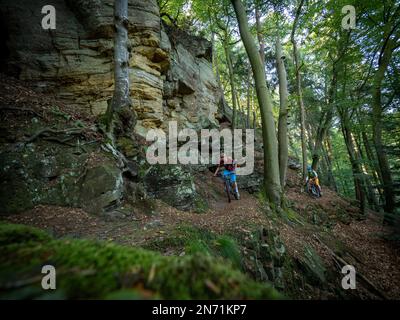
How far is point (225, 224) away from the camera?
6.17 meters

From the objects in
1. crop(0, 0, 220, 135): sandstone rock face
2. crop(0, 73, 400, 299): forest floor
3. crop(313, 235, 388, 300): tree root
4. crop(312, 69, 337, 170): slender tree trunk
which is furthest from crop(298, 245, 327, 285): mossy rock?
crop(0, 0, 220, 135): sandstone rock face

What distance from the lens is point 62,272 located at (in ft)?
2.98

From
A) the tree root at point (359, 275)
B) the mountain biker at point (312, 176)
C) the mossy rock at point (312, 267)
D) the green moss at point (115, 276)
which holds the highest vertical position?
the green moss at point (115, 276)

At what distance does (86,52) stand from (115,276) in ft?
41.3

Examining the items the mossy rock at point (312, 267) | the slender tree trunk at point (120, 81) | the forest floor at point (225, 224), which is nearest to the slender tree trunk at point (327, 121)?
the forest floor at point (225, 224)

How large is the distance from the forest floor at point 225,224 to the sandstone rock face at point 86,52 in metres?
1.76

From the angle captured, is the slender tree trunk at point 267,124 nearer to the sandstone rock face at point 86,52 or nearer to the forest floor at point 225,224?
the forest floor at point 225,224

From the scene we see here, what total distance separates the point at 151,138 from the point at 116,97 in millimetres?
4168

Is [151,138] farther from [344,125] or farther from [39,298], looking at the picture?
[344,125]

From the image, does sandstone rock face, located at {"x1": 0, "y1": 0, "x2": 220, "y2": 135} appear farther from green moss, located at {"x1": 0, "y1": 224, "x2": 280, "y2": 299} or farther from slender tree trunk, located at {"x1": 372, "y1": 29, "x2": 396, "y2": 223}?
slender tree trunk, located at {"x1": 372, "y1": 29, "x2": 396, "y2": 223}

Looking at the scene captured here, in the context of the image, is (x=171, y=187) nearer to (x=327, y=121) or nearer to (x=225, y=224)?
(x=225, y=224)

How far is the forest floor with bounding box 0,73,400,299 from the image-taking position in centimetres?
425

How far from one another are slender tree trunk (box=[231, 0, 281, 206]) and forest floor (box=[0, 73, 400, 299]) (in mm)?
952

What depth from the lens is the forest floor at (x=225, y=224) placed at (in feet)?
14.0
